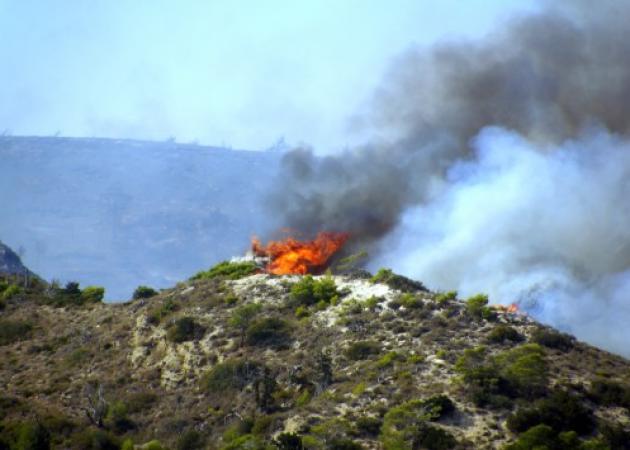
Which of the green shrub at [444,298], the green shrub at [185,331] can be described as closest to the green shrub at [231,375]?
the green shrub at [185,331]

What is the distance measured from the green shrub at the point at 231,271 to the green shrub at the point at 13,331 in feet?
58.9

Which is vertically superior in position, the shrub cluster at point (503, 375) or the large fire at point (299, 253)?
the large fire at point (299, 253)

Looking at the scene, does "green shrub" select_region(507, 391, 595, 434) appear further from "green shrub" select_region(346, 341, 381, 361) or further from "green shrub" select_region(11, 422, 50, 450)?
"green shrub" select_region(11, 422, 50, 450)

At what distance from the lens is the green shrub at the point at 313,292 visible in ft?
200

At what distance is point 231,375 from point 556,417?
71.1 ft

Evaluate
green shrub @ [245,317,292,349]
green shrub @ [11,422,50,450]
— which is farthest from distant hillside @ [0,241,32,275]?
green shrub @ [11,422,50,450]

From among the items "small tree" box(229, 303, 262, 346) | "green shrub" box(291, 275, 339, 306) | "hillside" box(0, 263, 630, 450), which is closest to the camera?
"hillside" box(0, 263, 630, 450)

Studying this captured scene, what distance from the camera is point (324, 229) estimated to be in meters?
98.1

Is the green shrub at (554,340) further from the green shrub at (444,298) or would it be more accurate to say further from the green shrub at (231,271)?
the green shrub at (231,271)

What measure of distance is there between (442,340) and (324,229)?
49.7 meters

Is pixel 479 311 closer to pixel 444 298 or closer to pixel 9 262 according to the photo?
pixel 444 298

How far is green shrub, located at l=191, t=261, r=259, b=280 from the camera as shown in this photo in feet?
243

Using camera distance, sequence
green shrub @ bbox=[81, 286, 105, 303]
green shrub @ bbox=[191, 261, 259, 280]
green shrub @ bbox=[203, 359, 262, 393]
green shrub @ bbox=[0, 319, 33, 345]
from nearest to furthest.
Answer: green shrub @ bbox=[203, 359, 262, 393]
green shrub @ bbox=[0, 319, 33, 345]
green shrub @ bbox=[191, 261, 259, 280]
green shrub @ bbox=[81, 286, 105, 303]

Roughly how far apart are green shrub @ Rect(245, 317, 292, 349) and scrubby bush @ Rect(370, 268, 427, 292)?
9889 millimetres
